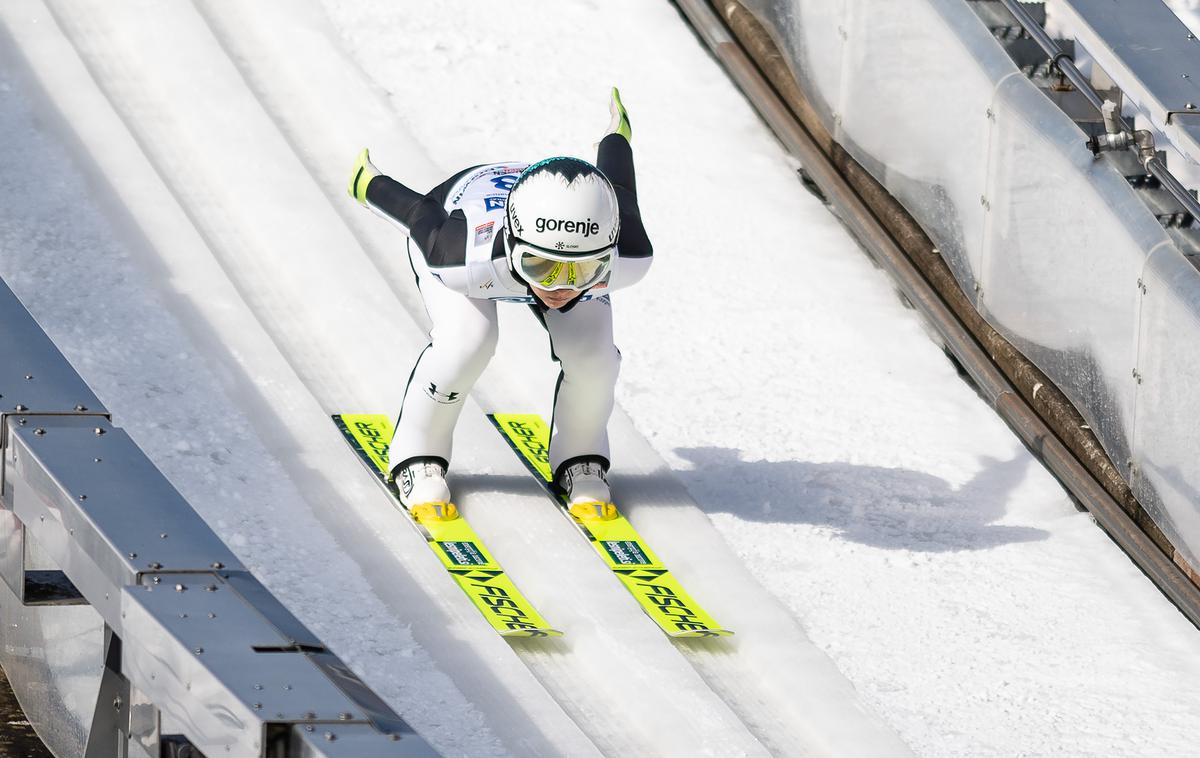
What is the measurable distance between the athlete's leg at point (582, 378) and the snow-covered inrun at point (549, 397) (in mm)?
232

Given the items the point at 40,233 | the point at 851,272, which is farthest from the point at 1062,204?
the point at 40,233

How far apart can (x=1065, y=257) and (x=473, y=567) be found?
2.32 metres

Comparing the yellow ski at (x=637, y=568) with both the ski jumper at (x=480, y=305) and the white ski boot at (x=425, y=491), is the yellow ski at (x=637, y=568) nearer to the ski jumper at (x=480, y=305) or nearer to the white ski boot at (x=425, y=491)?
the ski jumper at (x=480, y=305)

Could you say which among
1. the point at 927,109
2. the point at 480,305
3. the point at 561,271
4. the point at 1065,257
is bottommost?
the point at 561,271

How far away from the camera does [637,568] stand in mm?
5512

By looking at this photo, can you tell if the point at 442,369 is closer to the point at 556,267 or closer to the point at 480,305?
the point at 480,305

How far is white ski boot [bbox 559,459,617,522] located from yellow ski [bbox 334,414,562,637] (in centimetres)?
31

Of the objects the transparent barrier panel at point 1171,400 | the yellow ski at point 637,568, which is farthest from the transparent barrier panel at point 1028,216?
the yellow ski at point 637,568

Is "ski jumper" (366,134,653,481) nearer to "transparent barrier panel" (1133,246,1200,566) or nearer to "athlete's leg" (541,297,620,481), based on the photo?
"athlete's leg" (541,297,620,481)

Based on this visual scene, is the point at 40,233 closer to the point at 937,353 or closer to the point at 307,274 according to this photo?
the point at 307,274

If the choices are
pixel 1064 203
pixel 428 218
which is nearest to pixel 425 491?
pixel 428 218

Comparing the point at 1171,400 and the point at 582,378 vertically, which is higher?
the point at 582,378

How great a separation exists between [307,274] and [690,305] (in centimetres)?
134

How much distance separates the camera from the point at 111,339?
19.9 ft
